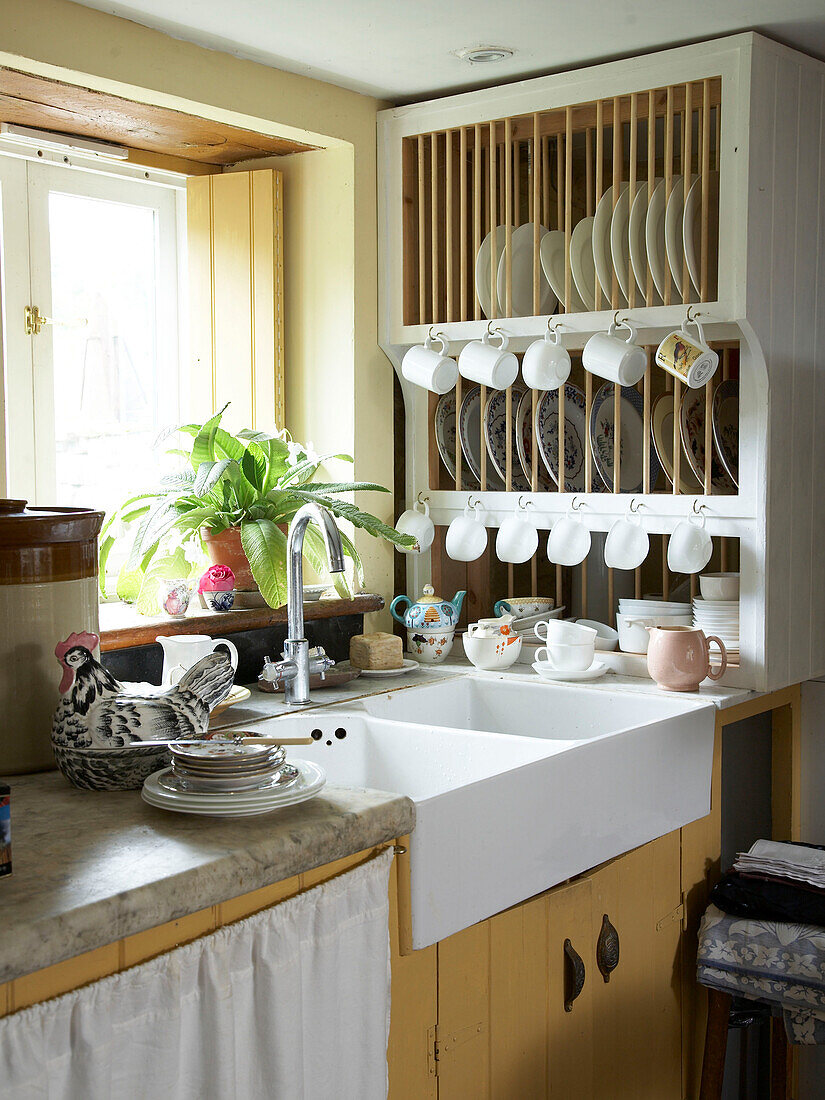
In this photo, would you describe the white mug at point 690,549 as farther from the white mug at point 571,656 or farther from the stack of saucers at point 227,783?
the stack of saucers at point 227,783

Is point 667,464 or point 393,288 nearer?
point 667,464

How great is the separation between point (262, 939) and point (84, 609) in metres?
0.61

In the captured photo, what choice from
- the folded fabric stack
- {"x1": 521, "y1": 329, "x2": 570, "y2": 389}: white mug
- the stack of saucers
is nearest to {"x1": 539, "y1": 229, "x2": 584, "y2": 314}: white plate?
{"x1": 521, "y1": 329, "x2": 570, "y2": 389}: white mug

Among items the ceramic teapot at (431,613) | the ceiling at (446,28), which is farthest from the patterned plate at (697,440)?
the ceiling at (446,28)

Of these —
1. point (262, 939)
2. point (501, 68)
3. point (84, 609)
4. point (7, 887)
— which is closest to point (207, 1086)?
point (262, 939)

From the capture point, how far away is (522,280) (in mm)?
2518

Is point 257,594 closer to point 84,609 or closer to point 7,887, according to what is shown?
point 84,609

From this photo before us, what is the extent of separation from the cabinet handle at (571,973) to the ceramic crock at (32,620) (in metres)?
0.85

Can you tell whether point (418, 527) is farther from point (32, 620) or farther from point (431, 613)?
point (32, 620)

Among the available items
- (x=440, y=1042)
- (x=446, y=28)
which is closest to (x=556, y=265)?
(x=446, y=28)

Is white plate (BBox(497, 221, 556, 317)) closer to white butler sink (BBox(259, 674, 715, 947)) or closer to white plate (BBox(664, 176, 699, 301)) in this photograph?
white plate (BBox(664, 176, 699, 301))

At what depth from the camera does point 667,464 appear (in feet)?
7.84

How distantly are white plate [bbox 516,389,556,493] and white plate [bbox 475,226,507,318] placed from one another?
0.22 m

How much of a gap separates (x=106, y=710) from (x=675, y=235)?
1402mm
